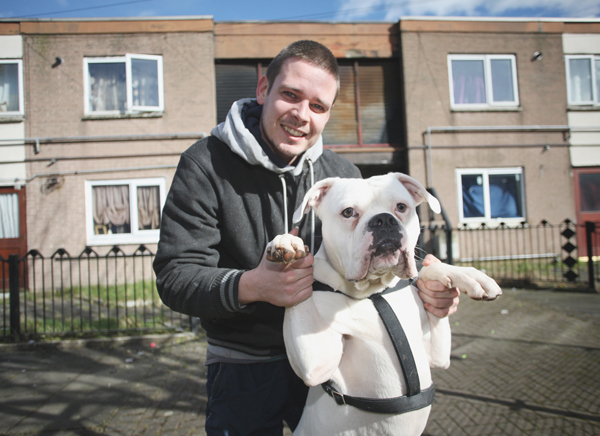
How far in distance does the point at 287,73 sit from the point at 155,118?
897 centimetres

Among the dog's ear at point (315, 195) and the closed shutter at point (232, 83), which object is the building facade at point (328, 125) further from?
the dog's ear at point (315, 195)

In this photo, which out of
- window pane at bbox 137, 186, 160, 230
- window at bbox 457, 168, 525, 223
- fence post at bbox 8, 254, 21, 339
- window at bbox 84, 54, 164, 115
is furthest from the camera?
window at bbox 457, 168, 525, 223

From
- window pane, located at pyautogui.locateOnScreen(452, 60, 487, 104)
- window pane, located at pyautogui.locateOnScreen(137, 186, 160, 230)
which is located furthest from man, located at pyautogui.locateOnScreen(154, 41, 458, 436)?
window pane, located at pyautogui.locateOnScreen(452, 60, 487, 104)

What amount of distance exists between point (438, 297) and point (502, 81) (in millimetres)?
11492

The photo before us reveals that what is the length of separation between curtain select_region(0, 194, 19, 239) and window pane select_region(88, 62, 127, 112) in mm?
3104

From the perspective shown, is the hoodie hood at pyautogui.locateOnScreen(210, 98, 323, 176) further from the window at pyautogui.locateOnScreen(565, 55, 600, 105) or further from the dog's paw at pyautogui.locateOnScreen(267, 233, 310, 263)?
the window at pyautogui.locateOnScreen(565, 55, 600, 105)

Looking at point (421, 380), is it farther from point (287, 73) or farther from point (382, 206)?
point (287, 73)

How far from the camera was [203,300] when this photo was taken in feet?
4.64

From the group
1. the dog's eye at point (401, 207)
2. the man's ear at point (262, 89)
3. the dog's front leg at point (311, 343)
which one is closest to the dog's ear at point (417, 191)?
the dog's eye at point (401, 207)

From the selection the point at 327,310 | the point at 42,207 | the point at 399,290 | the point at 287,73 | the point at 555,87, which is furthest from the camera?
the point at 555,87

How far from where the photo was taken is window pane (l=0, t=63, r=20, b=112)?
953 cm

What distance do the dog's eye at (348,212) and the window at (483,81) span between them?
1035 centimetres

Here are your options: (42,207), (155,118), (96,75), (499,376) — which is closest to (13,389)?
(499,376)

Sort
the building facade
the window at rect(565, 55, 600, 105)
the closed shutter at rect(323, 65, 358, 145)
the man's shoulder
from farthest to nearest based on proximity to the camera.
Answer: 1. the window at rect(565, 55, 600, 105)
2. the closed shutter at rect(323, 65, 358, 145)
3. the building facade
4. the man's shoulder
